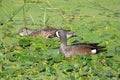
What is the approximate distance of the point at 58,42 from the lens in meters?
6.54

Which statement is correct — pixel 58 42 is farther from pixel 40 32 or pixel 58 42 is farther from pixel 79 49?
pixel 79 49

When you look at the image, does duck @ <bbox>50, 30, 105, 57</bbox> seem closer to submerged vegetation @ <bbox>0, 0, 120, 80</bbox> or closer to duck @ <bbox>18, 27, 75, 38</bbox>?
submerged vegetation @ <bbox>0, 0, 120, 80</bbox>

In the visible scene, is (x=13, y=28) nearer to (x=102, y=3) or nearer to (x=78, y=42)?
(x=78, y=42)

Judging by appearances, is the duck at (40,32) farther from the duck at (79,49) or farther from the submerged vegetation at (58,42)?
the duck at (79,49)

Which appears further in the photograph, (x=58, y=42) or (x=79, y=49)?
(x=58, y=42)

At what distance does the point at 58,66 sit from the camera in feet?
17.6

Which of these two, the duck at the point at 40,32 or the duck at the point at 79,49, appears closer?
the duck at the point at 79,49

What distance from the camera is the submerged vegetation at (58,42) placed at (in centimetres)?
511

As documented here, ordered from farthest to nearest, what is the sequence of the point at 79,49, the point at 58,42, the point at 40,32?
1. the point at 40,32
2. the point at 58,42
3. the point at 79,49

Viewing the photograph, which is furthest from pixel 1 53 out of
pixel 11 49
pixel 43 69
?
pixel 43 69

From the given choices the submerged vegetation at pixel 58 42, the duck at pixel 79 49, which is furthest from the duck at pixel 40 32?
the duck at pixel 79 49

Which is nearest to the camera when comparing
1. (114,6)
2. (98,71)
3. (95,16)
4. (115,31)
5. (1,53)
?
(98,71)

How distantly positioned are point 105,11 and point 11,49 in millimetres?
2763

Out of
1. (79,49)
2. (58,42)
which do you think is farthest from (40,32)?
(79,49)
